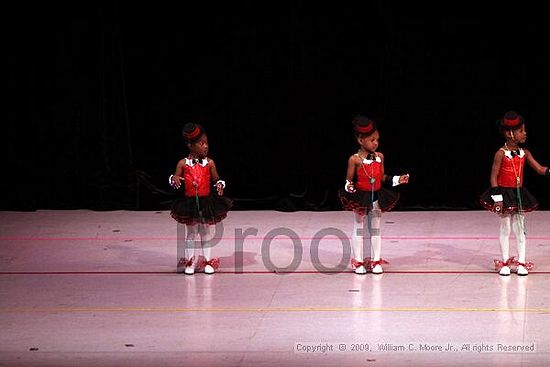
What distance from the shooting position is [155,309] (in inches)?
280

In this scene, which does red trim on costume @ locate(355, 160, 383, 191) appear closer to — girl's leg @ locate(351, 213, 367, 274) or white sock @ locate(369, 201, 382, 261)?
white sock @ locate(369, 201, 382, 261)

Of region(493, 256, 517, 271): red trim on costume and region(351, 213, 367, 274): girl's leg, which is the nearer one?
region(493, 256, 517, 271): red trim on costume

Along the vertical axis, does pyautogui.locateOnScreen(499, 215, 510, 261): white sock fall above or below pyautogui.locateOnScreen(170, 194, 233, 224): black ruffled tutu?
below

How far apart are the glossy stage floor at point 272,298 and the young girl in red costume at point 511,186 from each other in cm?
33

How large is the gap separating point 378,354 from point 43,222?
5238mm

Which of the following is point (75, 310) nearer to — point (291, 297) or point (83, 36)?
point (291, 297)

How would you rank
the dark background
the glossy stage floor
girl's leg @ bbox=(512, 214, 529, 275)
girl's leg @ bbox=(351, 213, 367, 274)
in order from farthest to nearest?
the dark background, girl's leg @ bbox=(351, 213, 367, 274), girl's leg @ bbox=(512, 214, 529, 275), the glossy stage floor

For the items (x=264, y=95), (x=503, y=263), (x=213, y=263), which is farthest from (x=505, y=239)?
(x=264, y=95)

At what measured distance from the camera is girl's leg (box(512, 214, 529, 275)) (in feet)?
25.8

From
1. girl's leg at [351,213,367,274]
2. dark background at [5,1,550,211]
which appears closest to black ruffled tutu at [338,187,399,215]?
girl's leg at [351,213,367,274]

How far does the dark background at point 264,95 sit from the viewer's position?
10609mm

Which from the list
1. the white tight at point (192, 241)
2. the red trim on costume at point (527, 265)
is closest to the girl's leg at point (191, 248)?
the white tight at point (192, 241)

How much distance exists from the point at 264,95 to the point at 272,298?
12.6 feet

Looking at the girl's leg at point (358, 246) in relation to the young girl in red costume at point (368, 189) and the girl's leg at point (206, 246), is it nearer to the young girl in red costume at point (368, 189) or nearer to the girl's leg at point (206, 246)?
the young girl in red costume at point (368, 189)
